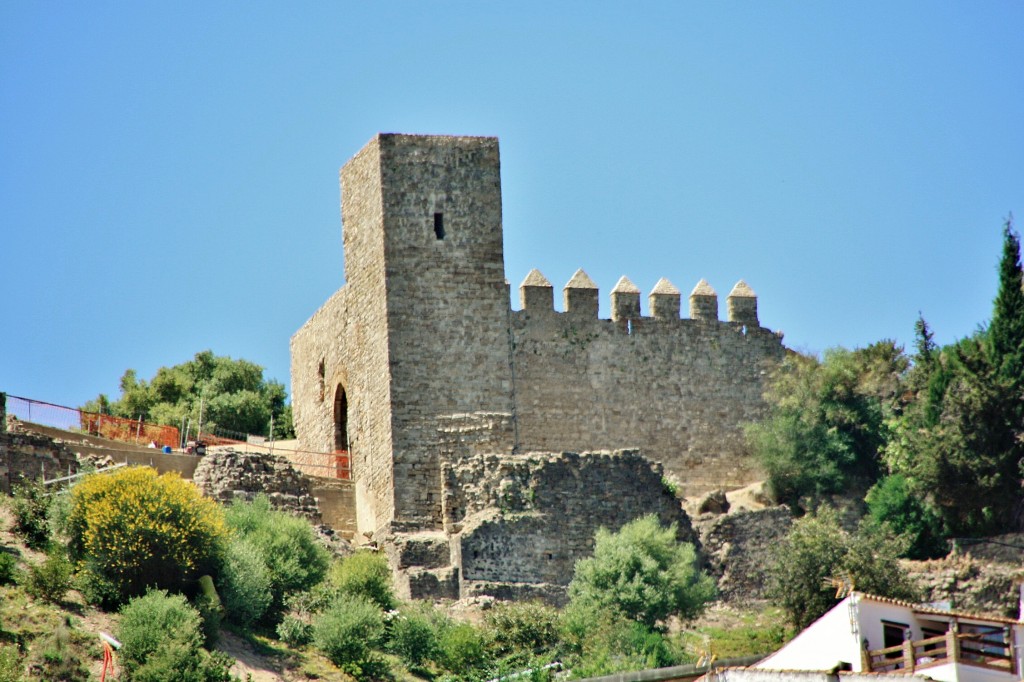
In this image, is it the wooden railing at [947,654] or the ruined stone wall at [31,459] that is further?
the ruined stone wall at [31,459]

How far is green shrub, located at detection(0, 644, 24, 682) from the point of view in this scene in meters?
30.5

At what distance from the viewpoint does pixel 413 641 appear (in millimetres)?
35781

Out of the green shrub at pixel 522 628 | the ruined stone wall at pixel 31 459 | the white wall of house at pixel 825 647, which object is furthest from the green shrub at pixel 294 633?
the white wall of house at pixel 825 647

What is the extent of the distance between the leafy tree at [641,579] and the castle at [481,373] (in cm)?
122

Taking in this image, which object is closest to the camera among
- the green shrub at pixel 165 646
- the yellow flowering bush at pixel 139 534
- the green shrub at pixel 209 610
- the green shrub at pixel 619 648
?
the green shrub at pixel 165 646

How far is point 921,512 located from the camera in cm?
4141

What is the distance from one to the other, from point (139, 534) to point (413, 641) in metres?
4.35

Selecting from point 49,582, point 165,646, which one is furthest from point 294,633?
point 49,582

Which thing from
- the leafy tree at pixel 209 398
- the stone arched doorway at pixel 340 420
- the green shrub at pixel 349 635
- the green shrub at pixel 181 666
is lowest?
the green shrub at pixel 181 666

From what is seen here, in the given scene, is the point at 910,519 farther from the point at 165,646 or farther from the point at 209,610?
the point at 165,646

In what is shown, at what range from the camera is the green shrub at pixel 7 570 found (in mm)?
33656

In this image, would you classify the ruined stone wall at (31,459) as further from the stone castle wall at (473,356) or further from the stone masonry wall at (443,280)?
the stone masonry wall at (443,280)

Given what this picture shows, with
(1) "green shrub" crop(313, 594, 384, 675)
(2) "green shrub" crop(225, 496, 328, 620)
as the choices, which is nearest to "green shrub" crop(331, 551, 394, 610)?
(2) "green shrub" crop(225, 496, 328, 620)

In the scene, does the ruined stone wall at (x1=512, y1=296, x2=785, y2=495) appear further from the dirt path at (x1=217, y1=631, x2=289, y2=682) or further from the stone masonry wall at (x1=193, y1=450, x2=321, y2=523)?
the dirt path at (x1=217, y1=631, x2=289, y2=682)
